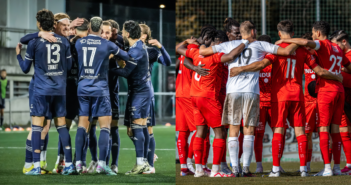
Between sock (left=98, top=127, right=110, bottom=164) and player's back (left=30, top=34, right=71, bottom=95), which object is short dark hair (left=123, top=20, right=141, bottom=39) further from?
sock (left=98, top=127, right=110, bottom=164)

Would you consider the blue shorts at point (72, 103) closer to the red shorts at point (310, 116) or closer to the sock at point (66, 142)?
the sock at point (66, 142)

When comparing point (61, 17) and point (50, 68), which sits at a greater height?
point (61, 17)

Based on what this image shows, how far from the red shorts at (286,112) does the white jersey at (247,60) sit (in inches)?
15.1

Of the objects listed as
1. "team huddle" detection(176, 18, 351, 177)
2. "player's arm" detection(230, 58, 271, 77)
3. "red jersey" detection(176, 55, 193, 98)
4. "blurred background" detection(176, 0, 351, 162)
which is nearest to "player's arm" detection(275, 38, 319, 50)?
"team huddle" detection(176, 18, 351, 177)

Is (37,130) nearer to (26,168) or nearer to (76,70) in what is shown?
(26,168)

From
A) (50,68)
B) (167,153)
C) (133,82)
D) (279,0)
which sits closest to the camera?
(50,68)

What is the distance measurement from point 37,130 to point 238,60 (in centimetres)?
250

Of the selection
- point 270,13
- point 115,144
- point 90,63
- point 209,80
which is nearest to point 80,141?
point 115,144

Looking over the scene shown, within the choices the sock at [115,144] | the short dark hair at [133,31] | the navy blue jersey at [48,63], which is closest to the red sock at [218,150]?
the sock at [115,144]

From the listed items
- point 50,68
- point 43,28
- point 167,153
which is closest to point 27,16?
point 43,28

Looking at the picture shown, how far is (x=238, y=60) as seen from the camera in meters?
5.40

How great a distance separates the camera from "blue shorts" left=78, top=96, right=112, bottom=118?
16.6 feet

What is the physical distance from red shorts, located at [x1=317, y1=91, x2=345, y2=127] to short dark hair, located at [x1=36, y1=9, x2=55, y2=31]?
3.52m

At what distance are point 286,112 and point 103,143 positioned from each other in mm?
2272
